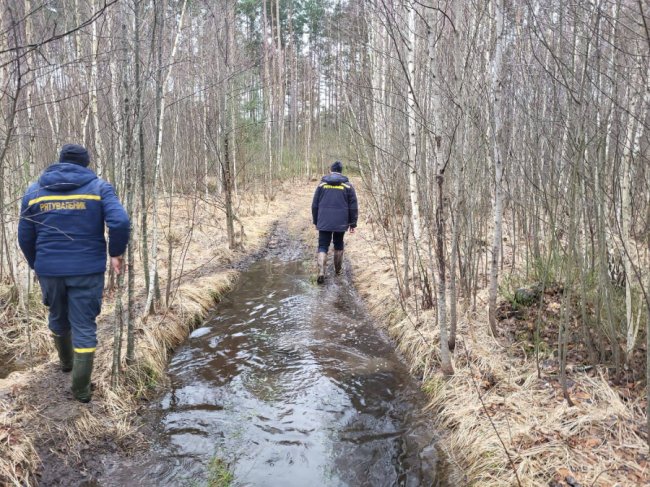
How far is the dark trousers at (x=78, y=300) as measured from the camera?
345 centimetres

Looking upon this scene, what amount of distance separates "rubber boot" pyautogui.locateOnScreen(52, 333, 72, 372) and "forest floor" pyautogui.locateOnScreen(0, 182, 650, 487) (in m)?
0.10

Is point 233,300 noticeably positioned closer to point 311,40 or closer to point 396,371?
point 396,371

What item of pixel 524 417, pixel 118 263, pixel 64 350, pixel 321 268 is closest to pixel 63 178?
pixel 118 263

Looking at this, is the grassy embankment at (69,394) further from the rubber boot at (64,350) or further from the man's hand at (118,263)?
the man's hand at (118,263)

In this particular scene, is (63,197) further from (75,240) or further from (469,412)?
(469,412)

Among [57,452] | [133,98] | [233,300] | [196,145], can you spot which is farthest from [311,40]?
[57,452]

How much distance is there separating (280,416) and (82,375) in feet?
5.31

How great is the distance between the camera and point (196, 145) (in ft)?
38.0

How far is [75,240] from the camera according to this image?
343 cm

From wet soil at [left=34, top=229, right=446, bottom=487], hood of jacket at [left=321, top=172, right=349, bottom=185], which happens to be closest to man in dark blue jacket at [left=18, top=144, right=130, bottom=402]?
wet soil at [left=34, top=229, right=446, bottom=487]

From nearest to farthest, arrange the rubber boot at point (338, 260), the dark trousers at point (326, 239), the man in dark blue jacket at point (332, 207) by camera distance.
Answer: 1. the man in dark blue jacket at point (332, 207)
2. the dark trousers at point (326, 239)
3. the rubber boot at point (338, 260)

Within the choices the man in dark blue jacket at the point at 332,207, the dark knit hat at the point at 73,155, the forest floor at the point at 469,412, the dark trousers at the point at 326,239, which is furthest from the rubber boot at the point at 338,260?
the dark knit hat at the point at 73,155

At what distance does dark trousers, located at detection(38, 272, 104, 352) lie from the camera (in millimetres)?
3453

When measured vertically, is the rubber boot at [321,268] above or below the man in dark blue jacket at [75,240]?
below
